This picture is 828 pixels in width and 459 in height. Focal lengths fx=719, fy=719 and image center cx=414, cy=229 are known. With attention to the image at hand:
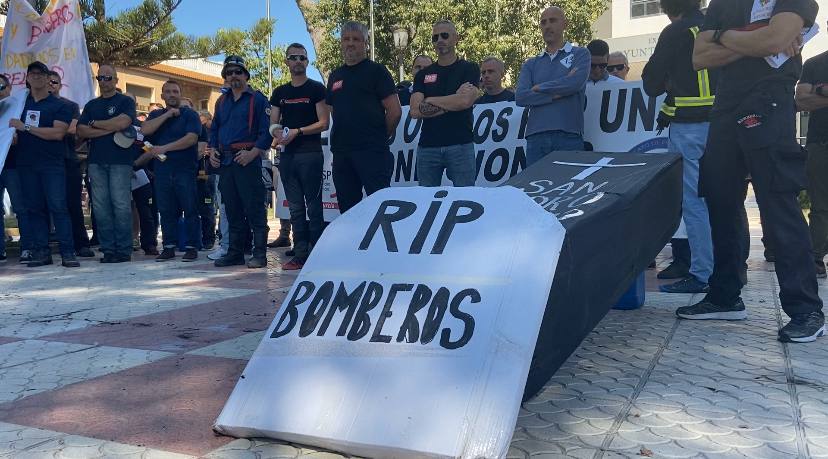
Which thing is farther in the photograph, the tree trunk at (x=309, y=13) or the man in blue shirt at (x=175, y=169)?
the tree trunk at (x=309, y=13)

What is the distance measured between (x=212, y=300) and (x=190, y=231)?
116 inches

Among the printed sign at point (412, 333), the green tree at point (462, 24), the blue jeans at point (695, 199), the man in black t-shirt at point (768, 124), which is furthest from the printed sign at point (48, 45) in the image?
the green tree at point (462, 24)

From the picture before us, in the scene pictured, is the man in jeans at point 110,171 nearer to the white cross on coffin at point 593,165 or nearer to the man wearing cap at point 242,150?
the man wearing cap at point 242,150

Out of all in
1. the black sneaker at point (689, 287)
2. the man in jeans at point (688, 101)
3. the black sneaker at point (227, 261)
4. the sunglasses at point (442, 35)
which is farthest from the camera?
the black sneaker at point (227, 261)

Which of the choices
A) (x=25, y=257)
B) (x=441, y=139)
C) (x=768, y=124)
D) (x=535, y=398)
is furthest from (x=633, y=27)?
(x=535, y=398)

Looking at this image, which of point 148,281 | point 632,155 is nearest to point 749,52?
point 632,155

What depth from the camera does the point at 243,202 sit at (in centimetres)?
689

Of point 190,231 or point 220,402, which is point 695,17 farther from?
point 190,231

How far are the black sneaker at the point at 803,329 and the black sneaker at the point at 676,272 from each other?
2.27m

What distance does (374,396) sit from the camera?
2.16 metres

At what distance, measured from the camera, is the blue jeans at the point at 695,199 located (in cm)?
475

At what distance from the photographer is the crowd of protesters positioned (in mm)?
3455

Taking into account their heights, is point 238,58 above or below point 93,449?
above

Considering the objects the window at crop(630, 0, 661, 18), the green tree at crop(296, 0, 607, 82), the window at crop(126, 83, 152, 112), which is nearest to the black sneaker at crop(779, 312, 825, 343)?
the green tree at crop(296, 0, 607, 82)
